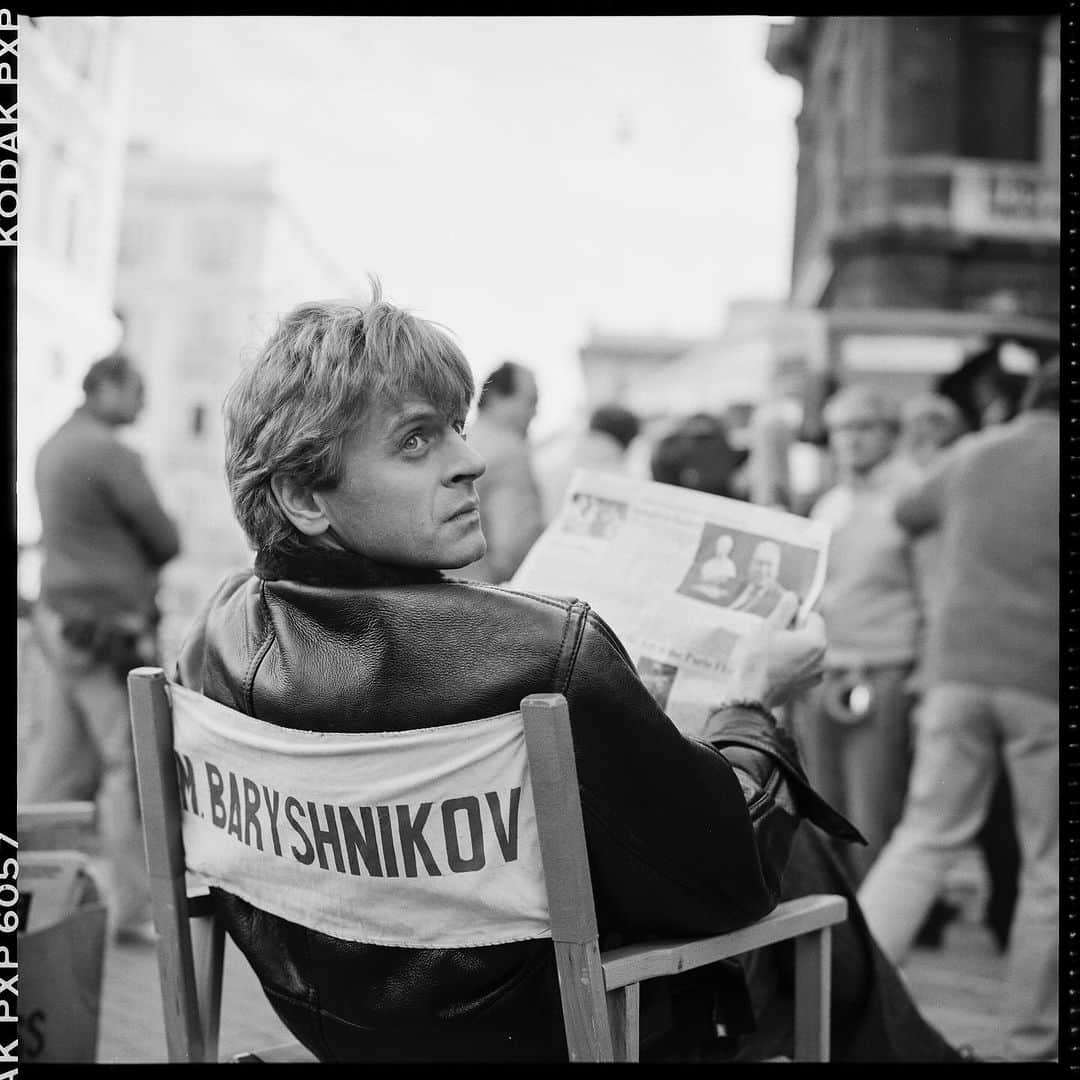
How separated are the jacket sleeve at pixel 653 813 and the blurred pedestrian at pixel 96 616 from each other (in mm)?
2741

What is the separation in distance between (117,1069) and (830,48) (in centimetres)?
2241

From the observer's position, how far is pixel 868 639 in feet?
13.5

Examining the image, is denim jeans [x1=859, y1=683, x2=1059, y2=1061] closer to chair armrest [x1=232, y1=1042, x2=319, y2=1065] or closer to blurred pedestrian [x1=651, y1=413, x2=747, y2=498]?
blurred pedestrian [x1=651, y1=413, x2=747, y2=498]

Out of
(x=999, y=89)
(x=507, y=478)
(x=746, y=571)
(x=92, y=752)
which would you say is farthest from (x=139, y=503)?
(x=999, y=89)

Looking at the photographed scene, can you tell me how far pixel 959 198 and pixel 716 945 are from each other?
57.5 ft

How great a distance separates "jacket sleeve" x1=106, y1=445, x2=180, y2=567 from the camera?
393cm

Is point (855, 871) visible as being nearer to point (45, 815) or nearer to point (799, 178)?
point (45, 815)

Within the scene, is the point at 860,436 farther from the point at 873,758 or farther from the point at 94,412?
the point at 94,412

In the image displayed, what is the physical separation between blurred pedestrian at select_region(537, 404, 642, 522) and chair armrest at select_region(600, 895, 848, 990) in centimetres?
307

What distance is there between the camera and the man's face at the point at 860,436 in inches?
164

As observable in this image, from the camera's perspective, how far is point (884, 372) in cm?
888

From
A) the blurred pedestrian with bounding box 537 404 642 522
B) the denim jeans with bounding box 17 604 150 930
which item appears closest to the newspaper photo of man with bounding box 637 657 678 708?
the denim jeans with bounding box 17 604 150 930

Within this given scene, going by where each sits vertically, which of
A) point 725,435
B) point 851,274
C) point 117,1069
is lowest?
point 117,1069

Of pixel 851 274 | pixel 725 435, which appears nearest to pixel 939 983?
pixel 725 435
